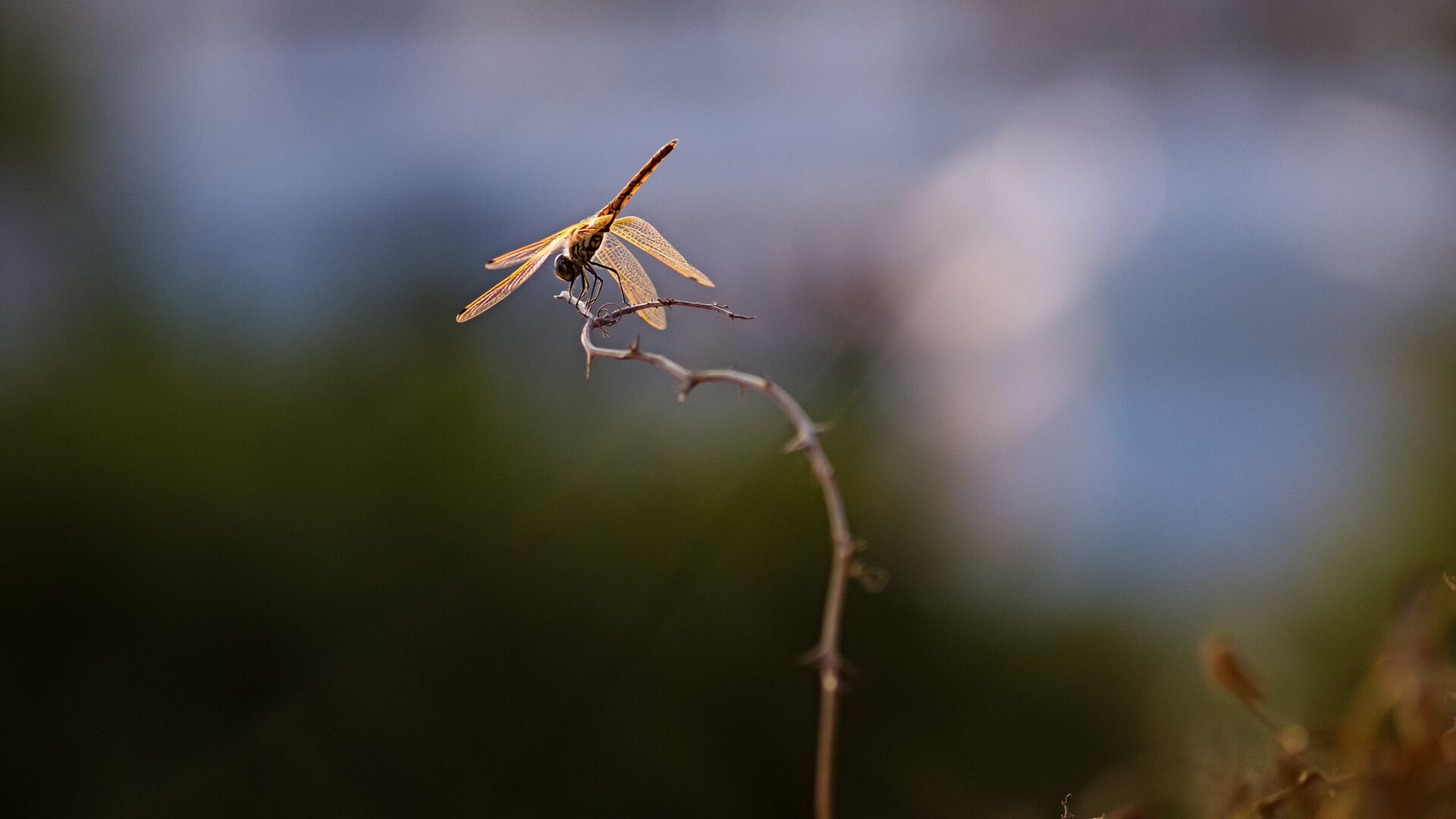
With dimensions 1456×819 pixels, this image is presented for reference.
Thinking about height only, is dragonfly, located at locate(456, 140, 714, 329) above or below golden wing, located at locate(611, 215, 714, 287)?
below

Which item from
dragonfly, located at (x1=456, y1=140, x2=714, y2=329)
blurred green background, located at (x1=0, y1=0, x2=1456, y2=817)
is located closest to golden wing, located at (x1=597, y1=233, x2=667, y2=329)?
dragonfly, located at (x1=456, y1=140, x2=714, y2=329)

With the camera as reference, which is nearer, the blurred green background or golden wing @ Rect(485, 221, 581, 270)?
golden wing @ Rect(485, 221, 581, 270)

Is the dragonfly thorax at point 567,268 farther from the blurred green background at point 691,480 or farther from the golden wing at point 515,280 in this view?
the blurred green background at point 691,480

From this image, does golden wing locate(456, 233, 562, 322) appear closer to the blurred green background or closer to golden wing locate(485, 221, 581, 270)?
golden wing locate(485, 221, 581, 270)

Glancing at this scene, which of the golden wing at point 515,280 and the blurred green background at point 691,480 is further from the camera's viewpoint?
the blurred green background at point 691,480

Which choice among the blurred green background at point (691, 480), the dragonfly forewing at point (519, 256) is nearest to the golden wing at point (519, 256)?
the dragonfly forewing at point (519, 256)

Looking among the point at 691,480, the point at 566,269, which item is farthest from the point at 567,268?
the point at 691,480

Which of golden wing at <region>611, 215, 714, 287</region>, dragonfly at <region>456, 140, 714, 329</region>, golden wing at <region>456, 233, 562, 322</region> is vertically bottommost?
golden wing at <region>456, 233, 562, 322</region>

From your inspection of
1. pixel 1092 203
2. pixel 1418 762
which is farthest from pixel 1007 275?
pixel 1418 762
